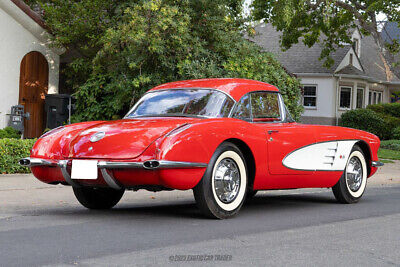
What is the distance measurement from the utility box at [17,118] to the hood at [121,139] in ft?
34.0

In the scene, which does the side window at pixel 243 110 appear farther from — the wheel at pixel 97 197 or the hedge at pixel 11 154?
the hedge at pixel 11 154

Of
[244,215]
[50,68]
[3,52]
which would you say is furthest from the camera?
[50,68]

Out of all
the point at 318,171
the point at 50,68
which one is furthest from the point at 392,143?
the point at 318,171

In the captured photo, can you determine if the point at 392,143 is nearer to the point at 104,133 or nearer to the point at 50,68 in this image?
the point at 50,68

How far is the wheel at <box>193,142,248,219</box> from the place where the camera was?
21.2 ft

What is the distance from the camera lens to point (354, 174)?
8.89m

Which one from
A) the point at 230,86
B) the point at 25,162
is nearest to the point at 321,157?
the point at 230,86

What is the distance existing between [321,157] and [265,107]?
1075 millimetres

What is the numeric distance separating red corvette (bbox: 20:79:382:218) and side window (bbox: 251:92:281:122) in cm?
2

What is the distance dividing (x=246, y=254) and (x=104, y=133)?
236 centimetres

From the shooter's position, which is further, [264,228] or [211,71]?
[211,71]

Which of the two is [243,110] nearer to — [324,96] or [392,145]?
[392,145]

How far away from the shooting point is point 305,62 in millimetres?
38688

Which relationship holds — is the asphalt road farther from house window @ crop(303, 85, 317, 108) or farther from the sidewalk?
house window @ crop(303, 85, 317, 108)
